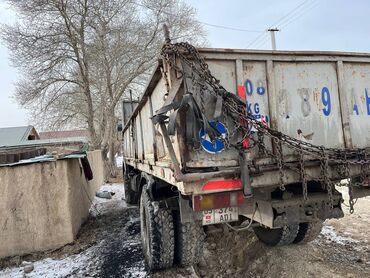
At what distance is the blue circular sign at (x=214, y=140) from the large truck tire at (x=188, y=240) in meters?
Answer: 1.39

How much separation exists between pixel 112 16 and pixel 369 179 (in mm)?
21978

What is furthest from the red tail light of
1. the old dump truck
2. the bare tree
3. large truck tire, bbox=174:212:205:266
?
the bare tree

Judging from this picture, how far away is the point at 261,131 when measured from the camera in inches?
103

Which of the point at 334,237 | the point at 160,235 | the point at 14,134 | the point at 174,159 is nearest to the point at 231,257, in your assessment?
the point at 160,235

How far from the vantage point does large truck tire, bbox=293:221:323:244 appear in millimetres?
4230

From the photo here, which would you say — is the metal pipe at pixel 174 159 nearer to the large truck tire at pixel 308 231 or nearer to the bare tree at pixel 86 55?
the large truck tire at pixel 308 231

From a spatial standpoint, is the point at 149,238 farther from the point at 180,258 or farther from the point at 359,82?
the point at 359,82

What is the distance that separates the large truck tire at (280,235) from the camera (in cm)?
415

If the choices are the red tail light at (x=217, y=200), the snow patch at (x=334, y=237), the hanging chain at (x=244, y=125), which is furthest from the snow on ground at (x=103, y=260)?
the snow patch at (x=334, y=237)

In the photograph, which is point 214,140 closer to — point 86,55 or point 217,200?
point 217,200

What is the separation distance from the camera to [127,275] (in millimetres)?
4227

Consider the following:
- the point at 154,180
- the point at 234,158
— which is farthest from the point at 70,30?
the point at 234,158

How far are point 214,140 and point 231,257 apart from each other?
267 cm

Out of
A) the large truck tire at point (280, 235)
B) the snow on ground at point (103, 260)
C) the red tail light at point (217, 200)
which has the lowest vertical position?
the snow on ground at point (103, 260)
